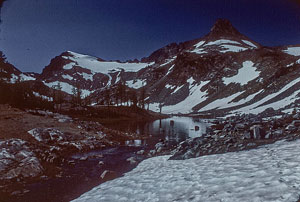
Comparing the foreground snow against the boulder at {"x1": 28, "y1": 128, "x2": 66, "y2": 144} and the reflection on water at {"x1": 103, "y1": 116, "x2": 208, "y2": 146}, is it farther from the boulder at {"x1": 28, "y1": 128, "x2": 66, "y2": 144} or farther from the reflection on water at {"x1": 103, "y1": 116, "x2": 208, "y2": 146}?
the reflection on water at {"x1": 103, "y1": 116, "x2": 208, "y2": 146}

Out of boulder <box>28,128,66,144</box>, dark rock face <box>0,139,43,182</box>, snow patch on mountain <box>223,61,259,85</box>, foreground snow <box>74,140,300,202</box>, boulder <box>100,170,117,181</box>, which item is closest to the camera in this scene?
foreground snow <box>74,140,300,202</box>

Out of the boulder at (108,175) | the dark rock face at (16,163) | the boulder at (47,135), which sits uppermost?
the boulder at (47,135)

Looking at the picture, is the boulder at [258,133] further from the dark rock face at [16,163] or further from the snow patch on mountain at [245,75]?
the snow patch on mountain at [245,75]

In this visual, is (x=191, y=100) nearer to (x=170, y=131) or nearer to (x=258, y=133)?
(x=170, y=131)

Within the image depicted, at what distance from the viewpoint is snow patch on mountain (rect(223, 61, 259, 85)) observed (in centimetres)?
10127

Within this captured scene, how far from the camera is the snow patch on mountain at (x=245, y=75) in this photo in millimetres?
101269

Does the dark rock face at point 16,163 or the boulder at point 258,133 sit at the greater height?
the boulder at point 258,133

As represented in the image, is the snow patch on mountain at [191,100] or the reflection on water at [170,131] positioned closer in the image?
the reflection on water at [170,131]

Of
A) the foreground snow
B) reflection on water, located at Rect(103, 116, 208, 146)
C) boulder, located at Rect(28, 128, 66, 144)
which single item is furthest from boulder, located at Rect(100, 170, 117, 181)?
reflection on water, located at Rect(103, 116, 208, 146)

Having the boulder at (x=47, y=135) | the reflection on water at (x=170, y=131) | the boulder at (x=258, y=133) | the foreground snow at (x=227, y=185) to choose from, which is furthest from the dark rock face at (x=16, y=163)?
the boulder at (x=258, y=133)

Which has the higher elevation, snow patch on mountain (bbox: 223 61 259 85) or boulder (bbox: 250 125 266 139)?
snow patch on mountain (bbox: 223 61 259 85)

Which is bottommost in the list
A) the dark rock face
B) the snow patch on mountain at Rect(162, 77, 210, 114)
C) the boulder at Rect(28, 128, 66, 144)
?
the dark rock face

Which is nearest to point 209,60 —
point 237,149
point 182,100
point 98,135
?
point 182,100

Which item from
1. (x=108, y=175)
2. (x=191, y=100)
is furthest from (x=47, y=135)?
(x=191, y=100)
